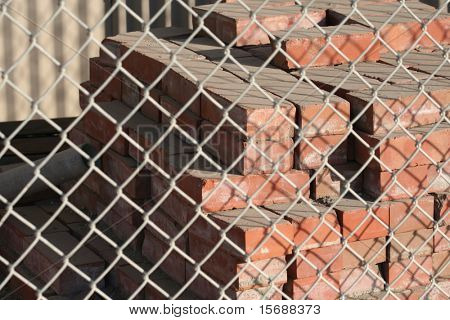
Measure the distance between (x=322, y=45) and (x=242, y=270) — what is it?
1.02 m

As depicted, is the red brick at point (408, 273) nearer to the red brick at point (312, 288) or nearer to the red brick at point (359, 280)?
the red brick at point (359, 280)

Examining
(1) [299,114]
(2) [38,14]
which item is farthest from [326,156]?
(2) [38,14]

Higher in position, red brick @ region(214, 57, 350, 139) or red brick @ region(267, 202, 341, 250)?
red brick @ region(214, 57, 350, 139)

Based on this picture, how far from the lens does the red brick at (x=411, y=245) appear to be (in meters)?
3.38

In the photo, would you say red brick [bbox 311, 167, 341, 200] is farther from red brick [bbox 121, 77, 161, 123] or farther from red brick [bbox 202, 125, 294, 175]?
red brick [bbox 121, 77, 161, 123]

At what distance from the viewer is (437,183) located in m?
3.42

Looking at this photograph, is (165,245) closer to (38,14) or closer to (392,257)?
(392,257)

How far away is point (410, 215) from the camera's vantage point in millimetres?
3346

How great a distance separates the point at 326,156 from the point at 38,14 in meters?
2.88

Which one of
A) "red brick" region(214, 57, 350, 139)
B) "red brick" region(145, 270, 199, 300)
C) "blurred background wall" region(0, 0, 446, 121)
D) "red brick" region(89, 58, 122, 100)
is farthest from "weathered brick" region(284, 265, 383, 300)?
"blurred background wall" region(0, 0, 446, 121)

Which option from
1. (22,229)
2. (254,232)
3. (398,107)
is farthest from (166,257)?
(398,107)

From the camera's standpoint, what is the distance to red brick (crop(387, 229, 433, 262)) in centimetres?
→ 338

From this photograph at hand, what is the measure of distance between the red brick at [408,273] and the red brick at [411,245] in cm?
2

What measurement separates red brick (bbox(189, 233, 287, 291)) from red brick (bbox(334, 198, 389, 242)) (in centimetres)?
26
